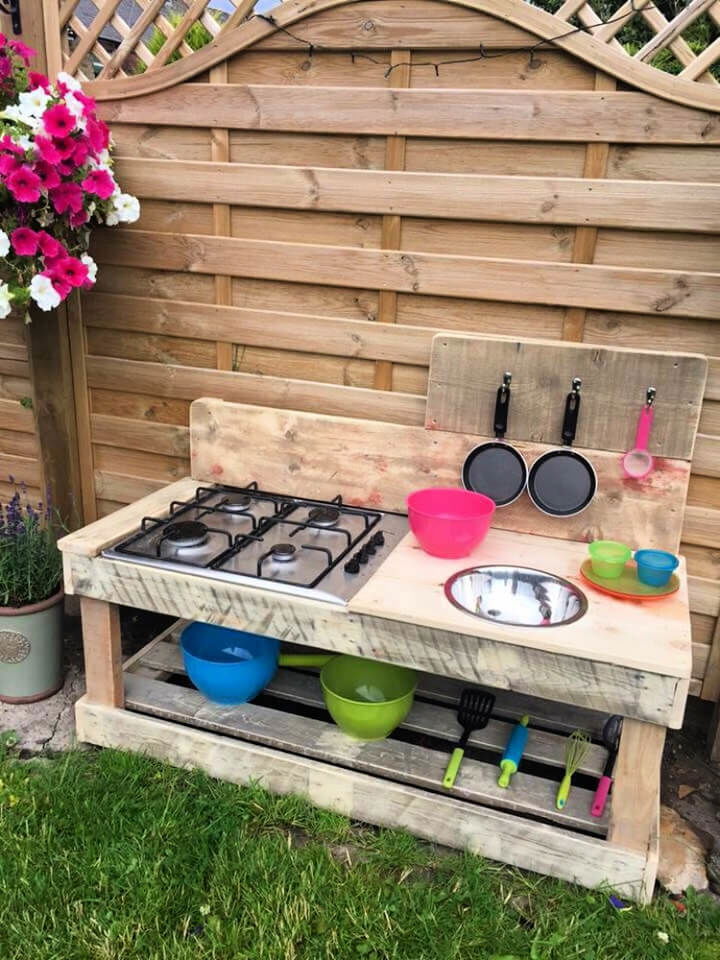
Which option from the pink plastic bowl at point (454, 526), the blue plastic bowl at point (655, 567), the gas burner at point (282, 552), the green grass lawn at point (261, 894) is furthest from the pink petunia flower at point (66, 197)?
the blue plastic bowl at point (655, 567)

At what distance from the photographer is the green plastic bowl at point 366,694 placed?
2.13m

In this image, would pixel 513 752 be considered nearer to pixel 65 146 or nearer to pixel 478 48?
pixel 478 48

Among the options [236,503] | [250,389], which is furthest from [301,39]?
[236,503]

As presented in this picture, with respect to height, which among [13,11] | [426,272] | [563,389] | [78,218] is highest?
[13,11]

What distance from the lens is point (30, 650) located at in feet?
8.47

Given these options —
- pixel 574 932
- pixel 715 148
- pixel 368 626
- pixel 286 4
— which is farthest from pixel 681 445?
pixel 286 4

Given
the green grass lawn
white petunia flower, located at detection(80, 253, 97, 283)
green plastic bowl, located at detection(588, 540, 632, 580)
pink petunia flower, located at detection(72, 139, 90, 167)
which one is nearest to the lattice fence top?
pink petunia flower, located at detection(72, 139, 90, 167)

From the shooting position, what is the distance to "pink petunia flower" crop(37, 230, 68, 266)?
2.32 meters

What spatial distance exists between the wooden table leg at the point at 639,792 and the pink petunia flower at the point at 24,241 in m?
1.97

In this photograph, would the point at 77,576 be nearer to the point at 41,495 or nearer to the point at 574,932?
the point at 41,495

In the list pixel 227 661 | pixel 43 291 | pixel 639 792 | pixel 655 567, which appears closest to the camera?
pixel 639 792

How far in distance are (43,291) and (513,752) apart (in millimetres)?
1791

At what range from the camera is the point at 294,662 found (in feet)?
8.16

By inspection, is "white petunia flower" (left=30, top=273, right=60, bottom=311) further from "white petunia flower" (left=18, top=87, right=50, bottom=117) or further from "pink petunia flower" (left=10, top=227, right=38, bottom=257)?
"white petunia flower" (left=18, top=87, right=50, bottom=117)
